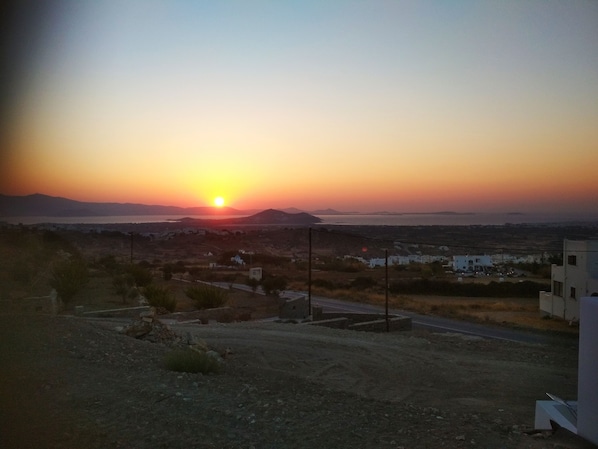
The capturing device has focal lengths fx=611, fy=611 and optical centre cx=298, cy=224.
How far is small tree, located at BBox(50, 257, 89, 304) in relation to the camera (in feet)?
89.5

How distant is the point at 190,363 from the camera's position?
36.3 feet

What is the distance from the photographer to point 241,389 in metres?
9.65

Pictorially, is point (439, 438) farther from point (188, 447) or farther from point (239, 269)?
point (239, 269)

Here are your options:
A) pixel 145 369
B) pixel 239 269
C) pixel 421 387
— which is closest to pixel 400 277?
pixel 239 269

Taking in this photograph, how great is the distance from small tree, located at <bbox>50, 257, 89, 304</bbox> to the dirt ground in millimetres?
12171

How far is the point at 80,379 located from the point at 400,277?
61818 mm

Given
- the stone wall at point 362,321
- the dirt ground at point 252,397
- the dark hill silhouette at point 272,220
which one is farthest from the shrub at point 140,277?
the dark hill silhouette at point 272,220

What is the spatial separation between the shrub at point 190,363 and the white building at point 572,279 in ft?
98.2

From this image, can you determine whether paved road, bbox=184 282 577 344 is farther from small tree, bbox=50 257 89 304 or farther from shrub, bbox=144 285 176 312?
small tree, bbox=50 257 89 304

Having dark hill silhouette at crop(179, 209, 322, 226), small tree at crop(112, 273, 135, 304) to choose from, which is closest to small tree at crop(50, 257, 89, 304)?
small tree at crop(112, 273, 135, 304)

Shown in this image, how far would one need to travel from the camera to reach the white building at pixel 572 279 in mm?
36062

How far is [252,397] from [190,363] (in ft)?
7.78

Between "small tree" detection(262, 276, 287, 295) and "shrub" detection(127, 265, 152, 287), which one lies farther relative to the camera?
"small tree" detection(262, 276, 287, 295)

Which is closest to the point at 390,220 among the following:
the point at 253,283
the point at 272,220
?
the point at 272,220
